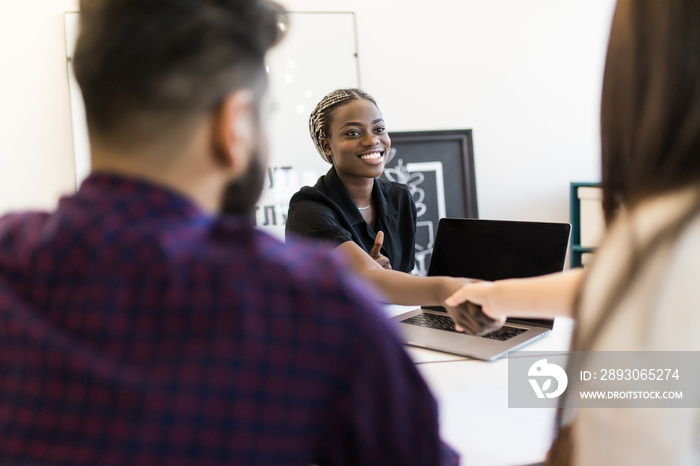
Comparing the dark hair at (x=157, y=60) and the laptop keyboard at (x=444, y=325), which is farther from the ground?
the dark hair at (x=157, y=60)

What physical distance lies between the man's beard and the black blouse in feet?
3.63

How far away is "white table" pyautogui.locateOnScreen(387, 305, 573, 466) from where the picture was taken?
82cm

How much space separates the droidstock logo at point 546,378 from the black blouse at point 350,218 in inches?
29.1

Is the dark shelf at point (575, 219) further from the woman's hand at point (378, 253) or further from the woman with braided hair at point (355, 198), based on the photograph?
the woman's hand at point (378, 253)

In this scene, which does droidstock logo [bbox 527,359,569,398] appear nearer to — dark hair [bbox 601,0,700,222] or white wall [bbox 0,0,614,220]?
dark hair [bbox 601,0,700,222]

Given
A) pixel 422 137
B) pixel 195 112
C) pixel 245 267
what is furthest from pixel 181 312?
pixel 422 137

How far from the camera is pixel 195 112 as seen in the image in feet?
1.63

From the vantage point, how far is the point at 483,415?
93 centimetres

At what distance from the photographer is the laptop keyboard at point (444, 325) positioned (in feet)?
4.32

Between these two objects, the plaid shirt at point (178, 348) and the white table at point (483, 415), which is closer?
the plaid shirt at point (178, 348)

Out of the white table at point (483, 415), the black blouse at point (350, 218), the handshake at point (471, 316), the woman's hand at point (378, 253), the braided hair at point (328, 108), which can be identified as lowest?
the white table at point (483, 415)

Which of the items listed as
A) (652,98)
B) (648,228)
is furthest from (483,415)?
(652,98)

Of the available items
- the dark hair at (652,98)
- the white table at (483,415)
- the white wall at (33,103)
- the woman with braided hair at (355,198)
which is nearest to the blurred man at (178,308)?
the white table at (483,415)

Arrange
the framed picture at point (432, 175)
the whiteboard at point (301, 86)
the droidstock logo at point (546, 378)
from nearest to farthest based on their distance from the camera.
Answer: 1. the droidstock logo at point (546, 378)
2. the whiteboard at point (301, 86)
3. the framed picture at point (432, 175)
